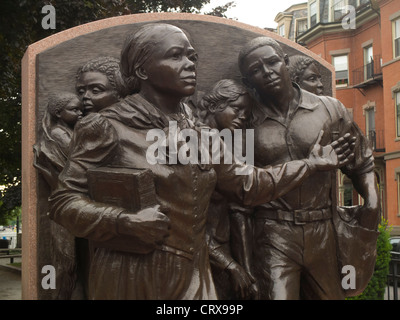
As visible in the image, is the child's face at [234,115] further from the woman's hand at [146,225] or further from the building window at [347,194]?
the building window at [347,194]

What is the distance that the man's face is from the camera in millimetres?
3857

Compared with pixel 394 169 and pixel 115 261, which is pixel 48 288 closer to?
pixel 115 261

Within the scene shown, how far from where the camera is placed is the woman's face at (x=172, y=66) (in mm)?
3242

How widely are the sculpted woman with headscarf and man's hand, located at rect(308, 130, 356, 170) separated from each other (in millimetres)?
642

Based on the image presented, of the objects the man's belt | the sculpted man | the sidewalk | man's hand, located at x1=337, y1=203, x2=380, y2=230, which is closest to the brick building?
the sidewalk

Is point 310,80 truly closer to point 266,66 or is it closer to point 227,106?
point 266,66

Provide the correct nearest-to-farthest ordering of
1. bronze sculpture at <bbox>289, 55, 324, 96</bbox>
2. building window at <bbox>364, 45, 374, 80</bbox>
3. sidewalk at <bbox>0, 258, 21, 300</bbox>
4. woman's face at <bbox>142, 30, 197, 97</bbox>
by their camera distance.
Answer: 1. woman's face at <bbox>142, 30, 197, 97</bbox>
2. bronze sculpture at <bbox>289, 55, 324, 96</bbox>
3. sidewalk at <bbox>0, 258, 21, 300</bbox>
4. building window at <bbox>364, 45, 374, 80</bbox>

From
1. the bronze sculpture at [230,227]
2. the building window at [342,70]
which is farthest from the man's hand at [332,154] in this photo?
the building window at [342,70]

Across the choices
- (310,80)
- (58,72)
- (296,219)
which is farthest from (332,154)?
(58,72)

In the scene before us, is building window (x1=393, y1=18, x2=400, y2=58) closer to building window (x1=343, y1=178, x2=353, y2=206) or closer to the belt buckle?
building window (x1=343, y1=178, x2=353, y2=206)

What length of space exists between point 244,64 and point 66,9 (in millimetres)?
5821

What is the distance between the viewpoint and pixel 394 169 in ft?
70.8

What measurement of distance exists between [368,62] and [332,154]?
22.6 metres
